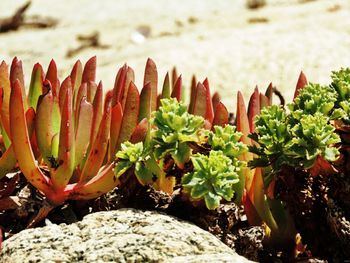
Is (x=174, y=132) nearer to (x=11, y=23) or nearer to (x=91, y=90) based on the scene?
(x=91, y=90)

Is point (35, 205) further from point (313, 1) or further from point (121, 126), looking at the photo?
point (313, 1)

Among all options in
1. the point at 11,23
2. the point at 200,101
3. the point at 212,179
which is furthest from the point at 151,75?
the point at 11,23

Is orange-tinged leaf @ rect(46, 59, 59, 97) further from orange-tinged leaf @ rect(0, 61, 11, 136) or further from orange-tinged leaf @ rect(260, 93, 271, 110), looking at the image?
orange-tinged leaf @ rect(260, 93, 271, 110)

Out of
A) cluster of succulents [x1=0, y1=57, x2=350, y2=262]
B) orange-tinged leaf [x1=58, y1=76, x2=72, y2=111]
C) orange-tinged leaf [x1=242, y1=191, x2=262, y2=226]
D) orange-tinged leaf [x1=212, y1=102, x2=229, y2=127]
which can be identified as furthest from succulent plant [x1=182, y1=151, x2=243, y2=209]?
orange-tinged leaf [x1=58, y1=76, x2=72, y2=111]

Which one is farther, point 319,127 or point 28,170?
point 28,170

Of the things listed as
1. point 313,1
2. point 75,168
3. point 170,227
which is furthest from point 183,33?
point 170,227

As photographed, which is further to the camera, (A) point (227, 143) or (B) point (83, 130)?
(B) point (83, 130)

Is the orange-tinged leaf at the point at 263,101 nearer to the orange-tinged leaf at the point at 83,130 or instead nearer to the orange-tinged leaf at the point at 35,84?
the orange-tinged leaf at the point at 83,130
